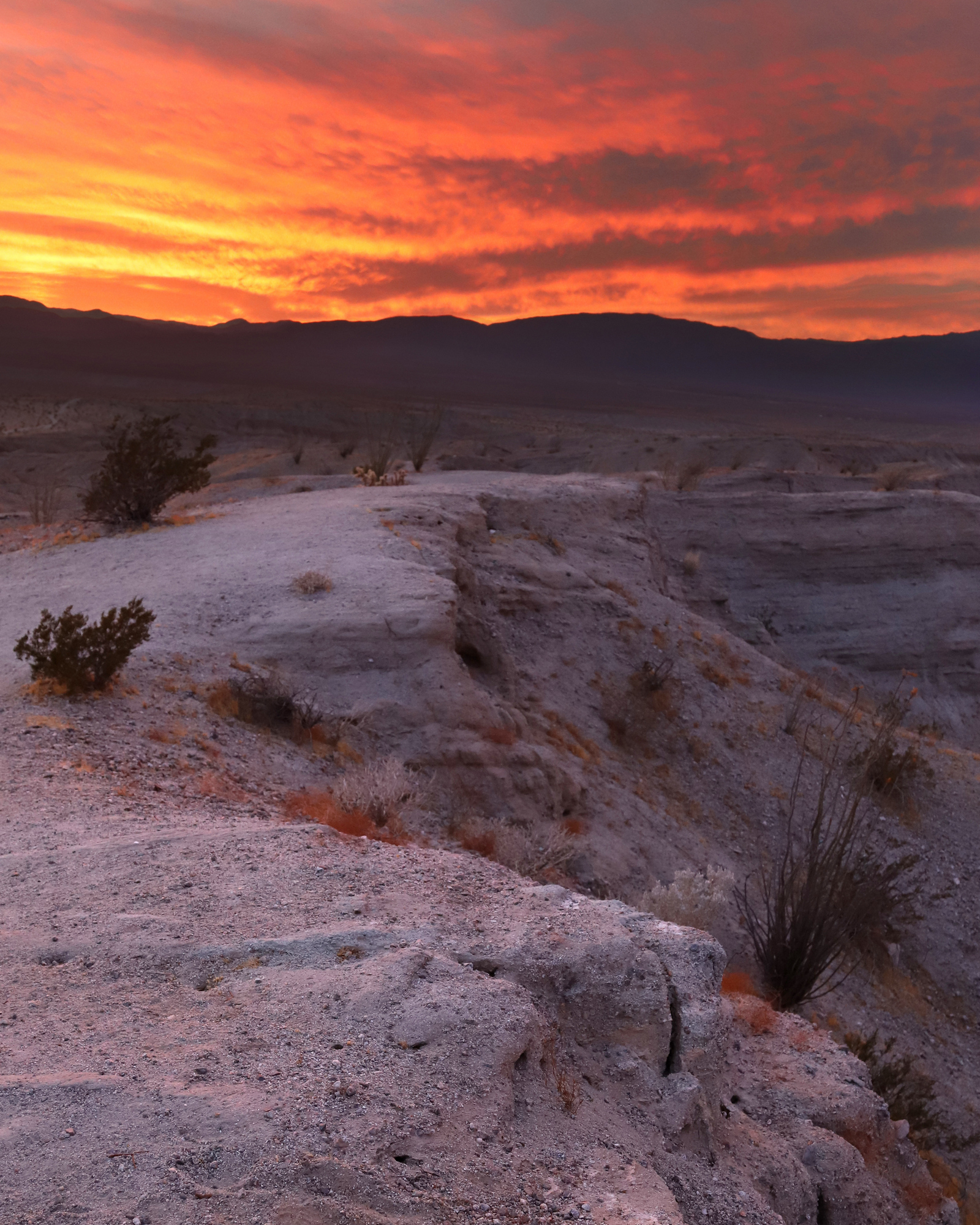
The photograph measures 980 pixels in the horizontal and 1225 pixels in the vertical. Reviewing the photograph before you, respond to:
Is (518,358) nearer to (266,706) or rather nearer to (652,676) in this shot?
(652,676)

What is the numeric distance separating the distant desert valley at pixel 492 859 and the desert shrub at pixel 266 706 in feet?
A: 0.12

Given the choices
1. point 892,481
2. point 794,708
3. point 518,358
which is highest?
point 518,358

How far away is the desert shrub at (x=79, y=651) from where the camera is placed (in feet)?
22.0

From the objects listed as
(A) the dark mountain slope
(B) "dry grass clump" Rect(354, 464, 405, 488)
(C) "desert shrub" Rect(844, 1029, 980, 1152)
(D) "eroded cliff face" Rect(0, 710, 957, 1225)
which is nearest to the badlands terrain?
(D) "eroded cliff face" Rect(0, 710, 957, 1225)

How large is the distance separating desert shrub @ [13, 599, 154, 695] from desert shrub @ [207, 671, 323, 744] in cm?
77

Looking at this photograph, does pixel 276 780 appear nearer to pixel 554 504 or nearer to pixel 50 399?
pixel 554 504

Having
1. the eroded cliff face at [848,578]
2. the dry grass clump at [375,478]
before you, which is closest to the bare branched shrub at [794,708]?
the eroded cliff face at [848,578]

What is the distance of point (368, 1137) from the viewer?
2.56 metres

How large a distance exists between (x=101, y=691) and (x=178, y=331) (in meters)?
108

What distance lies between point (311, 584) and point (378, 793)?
145 inches

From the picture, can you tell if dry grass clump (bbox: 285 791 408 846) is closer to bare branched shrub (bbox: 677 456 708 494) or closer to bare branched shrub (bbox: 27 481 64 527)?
bare branched shrub (bbox: 27 481 64 527)

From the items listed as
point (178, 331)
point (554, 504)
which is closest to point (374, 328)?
point (178, 331)

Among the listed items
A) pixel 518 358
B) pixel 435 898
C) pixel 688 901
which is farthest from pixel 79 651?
pixel 518 358

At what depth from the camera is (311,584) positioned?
30.5 feet
